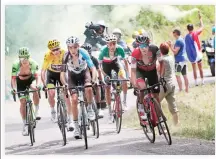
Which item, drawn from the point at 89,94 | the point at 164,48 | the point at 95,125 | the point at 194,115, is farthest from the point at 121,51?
the point at 194,115

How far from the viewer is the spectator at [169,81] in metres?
5.80

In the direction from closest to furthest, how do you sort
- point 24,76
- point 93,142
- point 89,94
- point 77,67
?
point 89,94 → point 77,67 → point 93,142 → point 24,76

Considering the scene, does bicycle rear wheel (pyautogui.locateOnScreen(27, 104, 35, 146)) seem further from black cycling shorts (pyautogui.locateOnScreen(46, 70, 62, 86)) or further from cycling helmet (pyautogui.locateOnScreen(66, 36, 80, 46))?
cycling helmet (pyautogui.locateOnScreen(66, 36, 80, 46))

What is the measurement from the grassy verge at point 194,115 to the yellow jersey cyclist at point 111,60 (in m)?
0.31

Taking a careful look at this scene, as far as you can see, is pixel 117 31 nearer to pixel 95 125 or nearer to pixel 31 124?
pixel 95 125

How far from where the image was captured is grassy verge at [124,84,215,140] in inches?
229

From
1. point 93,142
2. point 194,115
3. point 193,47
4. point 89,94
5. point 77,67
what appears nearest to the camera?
point 89,94

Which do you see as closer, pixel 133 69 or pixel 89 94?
pixel 89 94

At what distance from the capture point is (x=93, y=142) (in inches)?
225

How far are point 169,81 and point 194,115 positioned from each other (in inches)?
18.3

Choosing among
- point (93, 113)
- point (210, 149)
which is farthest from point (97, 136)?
point (210, 149)

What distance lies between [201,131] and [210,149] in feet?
0.75

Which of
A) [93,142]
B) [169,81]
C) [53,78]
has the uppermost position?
[53,78]

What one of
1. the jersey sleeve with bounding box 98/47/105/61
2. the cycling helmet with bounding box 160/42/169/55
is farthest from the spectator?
the jersey sleeve with bounding box 98/47/105/61
